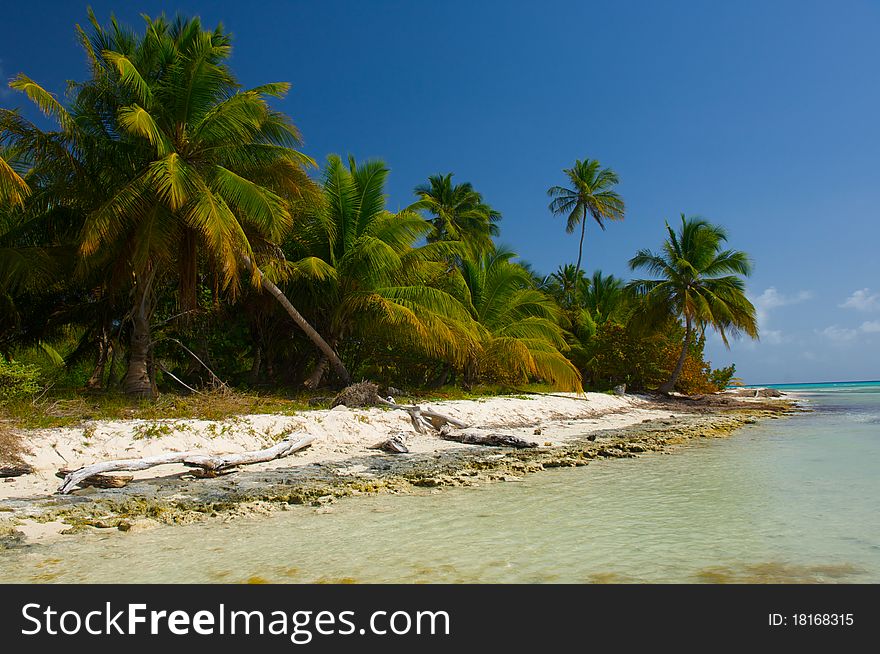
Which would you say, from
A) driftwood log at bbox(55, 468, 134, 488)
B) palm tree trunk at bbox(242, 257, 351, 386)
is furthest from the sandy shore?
palm tree trunk at bbox(242, 257, 351, 386)

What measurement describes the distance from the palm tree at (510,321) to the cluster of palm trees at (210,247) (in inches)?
2.7

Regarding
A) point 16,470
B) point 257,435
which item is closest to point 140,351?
point 257,435

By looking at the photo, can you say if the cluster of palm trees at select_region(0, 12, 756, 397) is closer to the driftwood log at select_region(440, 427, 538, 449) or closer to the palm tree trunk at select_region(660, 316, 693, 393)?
the driftwood log at select_region(440, 427, 538, 449)

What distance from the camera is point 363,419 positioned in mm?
10695

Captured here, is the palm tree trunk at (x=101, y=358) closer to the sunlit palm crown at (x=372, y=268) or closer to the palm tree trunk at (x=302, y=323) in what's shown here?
the palm tree trunk at (x=302, y=323)

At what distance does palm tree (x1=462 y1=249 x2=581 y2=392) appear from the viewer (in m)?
17.6

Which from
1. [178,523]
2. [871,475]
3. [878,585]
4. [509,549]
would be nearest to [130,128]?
[178,523]

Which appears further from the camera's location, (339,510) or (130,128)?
(130,128)

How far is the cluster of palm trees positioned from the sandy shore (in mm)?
3207

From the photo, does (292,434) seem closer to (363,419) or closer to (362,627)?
(363,419)

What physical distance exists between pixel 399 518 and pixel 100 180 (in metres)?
10.2

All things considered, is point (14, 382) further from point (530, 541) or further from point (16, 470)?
point (530, 541)

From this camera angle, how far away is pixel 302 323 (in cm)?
1373

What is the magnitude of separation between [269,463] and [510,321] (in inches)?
508
